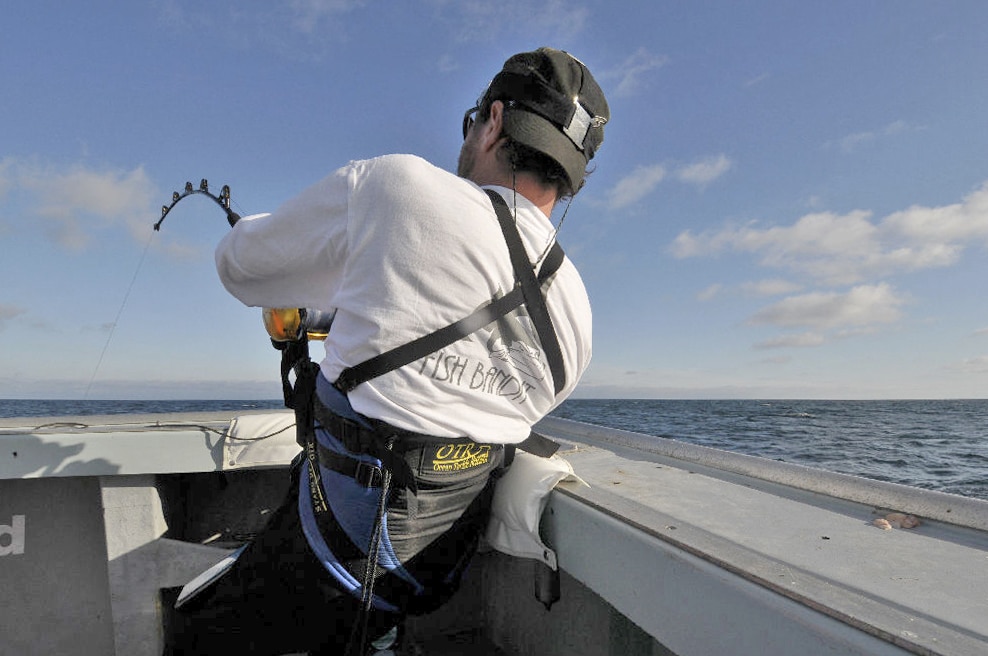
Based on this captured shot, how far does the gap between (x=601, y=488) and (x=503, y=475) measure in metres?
0.30

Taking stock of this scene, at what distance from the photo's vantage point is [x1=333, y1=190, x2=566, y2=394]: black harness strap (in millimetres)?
1178

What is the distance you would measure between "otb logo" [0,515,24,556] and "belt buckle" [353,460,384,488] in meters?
2.53

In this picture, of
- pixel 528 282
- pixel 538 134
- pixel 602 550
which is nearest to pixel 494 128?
pixel 538 134

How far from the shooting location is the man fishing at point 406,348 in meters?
1.17

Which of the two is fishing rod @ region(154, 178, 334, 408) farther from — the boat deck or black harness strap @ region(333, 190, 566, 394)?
the boat deck

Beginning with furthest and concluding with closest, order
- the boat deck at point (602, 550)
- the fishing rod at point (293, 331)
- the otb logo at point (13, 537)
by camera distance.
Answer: the otb logo at point (13, 537) < the fishing rod at point (293, 331) < the boat deck at point (602, 550)

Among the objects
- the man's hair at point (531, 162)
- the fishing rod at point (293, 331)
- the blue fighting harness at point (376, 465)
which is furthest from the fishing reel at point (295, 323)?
the man's hair at point (531, 162)

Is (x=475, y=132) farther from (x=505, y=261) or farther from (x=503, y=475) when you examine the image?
(x=503, y=475)

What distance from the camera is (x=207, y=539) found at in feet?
10.3

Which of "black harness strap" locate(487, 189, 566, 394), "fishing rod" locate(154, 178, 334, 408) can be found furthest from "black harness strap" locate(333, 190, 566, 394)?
"fishing rod" locate(154, 178, 334, 408)

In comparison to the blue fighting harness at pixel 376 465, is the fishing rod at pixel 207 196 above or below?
above

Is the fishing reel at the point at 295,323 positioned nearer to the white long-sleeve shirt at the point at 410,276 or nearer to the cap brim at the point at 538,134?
the white long-sleeve shirt at the point at 410,276

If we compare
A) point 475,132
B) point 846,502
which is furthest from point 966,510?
point 475,132

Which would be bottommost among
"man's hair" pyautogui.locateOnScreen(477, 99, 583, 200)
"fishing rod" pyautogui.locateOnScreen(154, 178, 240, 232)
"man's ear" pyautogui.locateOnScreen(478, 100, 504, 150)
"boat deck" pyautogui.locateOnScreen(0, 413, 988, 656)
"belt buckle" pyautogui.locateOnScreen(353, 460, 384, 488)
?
"boat deck" pyautogui.locateOnScreen(0, 413, 988, 656)
